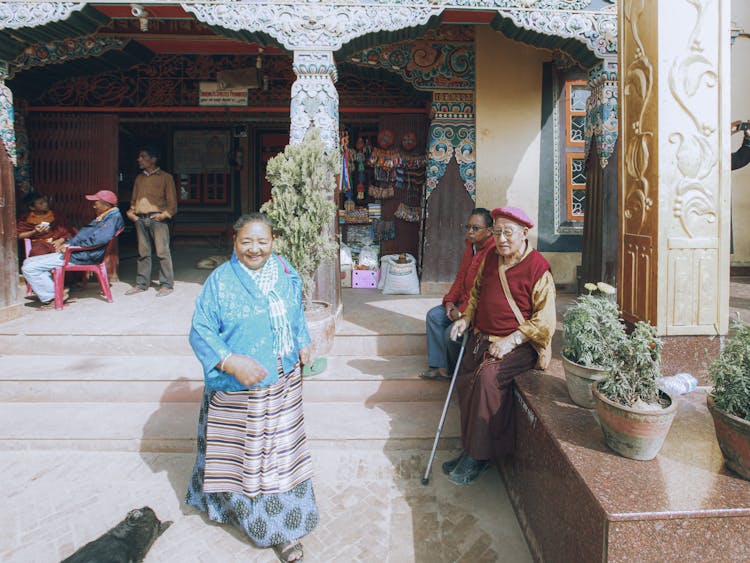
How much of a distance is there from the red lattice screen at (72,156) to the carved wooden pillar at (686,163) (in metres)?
7.70

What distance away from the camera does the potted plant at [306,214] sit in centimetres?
446

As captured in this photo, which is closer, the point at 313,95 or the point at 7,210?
Answer: the point at 313,95

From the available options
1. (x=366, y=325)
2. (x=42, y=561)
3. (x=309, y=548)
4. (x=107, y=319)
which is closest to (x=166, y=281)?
(x=107, y=319)

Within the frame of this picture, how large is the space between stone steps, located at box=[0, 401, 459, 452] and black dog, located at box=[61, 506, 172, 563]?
3.18 feet

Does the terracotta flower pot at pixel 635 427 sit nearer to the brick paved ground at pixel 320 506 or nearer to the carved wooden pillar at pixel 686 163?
the brick paved ground at pixel 320 506

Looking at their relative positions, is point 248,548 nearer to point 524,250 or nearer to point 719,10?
point 524,250

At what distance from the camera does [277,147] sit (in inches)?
414

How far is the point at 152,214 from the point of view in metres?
6.80

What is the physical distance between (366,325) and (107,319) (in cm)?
284

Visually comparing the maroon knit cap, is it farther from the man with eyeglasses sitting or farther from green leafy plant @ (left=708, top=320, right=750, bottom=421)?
green leafy plant @ (left=708, top=320, right=750, bottom=421)

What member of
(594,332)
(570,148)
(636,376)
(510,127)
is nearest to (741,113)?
(570,148)

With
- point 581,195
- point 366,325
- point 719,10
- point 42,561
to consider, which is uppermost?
point 719,10

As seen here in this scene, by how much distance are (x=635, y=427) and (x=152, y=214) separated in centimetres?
644

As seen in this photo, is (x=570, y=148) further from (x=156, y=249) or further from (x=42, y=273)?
(x=42, y=273)
